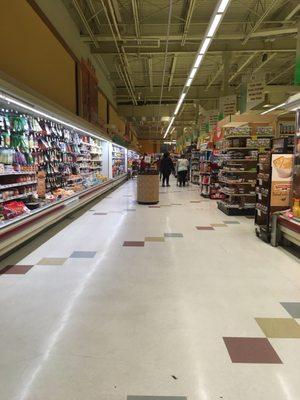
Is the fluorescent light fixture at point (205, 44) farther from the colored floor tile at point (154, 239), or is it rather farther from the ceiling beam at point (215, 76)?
the ceiling beam at point (215, 76)

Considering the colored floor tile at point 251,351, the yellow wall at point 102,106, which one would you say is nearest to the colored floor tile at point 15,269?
the colored floor tile at point 251,351

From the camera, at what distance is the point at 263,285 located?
335cm

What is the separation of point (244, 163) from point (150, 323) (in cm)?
583

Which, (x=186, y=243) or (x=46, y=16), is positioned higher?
(x=46, y=16)

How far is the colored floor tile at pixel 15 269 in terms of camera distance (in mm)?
3676

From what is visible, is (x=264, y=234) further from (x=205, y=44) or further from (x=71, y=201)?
(x=205, y=44)

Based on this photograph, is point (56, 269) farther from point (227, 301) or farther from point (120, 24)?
point (120, 24)

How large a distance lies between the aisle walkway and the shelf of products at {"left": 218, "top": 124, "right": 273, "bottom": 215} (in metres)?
2.80

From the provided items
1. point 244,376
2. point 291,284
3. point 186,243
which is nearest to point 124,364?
point 244,376

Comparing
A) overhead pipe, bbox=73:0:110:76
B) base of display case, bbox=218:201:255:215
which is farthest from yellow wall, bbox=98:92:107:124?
base of display case, bbox=218:201:255:215

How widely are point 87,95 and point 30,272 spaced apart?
7.96 m

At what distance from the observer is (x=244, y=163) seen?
7.70 m

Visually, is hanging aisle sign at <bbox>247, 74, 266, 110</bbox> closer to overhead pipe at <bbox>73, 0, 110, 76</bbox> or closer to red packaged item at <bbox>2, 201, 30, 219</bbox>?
overhead pipe at <bbox>73, 0, 110, 76</bbox>

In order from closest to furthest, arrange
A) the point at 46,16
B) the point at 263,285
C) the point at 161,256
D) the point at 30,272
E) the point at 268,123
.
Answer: the point at 263,285, the point at 30,272, the point at 161,256, the point at 46,16, the point at 268,123
